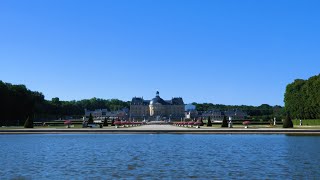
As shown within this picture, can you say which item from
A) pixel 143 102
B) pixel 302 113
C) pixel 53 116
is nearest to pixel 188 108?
pixel 143 102

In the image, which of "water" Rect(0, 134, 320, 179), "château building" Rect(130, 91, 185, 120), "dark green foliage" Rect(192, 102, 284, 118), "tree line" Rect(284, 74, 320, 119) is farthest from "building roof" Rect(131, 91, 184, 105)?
"water" Rect(0, 134, 320, 179)

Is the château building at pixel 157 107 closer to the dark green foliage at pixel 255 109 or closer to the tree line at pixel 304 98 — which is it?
the dark green foliage at pixel 255 109

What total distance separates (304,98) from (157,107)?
7084 centimetres

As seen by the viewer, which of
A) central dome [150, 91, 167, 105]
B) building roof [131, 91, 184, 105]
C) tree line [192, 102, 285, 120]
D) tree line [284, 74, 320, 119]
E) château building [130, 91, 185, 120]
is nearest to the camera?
tree line [284, 74, 320, 119]

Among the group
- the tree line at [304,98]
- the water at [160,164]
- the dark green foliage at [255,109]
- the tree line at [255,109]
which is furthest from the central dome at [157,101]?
the water at [160,164]

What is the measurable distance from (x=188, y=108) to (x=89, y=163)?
13573 centimetres

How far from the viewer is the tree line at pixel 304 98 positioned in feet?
193

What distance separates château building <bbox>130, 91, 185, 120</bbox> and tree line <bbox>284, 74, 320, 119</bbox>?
6274 cm

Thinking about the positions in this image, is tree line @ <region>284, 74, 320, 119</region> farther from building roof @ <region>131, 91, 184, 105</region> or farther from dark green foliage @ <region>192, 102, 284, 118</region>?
building roof @ <region>131, 91, 184, 105</region>

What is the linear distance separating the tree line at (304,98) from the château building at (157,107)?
206 ft

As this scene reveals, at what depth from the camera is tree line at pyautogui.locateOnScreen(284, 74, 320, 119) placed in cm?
5878

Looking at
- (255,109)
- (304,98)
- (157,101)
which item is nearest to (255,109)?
(255,109)

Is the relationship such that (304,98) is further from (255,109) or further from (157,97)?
(255,109)

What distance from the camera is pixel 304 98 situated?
205 feet
